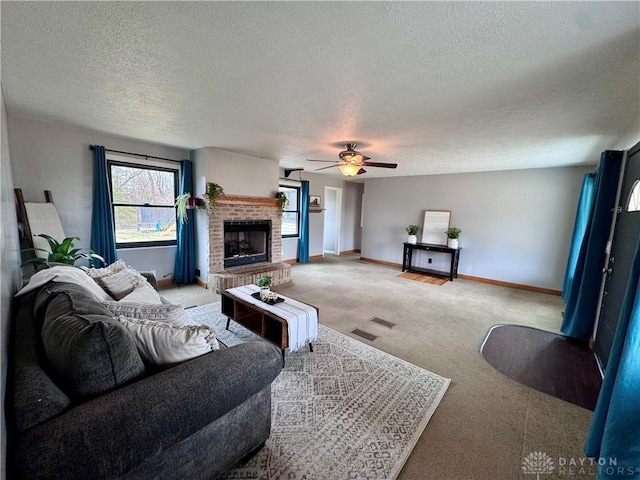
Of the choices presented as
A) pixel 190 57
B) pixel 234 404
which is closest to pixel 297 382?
pixel 234 404

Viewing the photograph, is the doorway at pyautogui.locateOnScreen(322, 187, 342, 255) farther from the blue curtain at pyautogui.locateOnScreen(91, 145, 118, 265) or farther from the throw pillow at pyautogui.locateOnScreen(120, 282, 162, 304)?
the throw pillow at pyautogui.locateOnScreen(120, 282, 162, 304)

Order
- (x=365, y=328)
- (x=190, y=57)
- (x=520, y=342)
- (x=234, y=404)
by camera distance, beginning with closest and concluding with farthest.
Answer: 1. (x=234, y=404)
2. (x=190, y=57)
3. (x=520, y=342)
4. (x=365, y=328)

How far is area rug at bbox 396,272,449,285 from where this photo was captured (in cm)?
546

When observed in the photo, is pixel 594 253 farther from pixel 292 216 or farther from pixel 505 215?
pixel 292 216

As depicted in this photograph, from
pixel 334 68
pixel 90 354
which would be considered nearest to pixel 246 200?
pixel 334 68

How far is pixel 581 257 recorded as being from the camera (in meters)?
3.11

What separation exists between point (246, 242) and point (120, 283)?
2.98 m

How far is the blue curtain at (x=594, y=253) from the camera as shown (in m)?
2.78

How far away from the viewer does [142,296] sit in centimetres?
212

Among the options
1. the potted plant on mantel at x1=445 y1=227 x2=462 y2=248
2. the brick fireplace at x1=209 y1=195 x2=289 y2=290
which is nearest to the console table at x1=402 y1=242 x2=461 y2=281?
the potted plant on mantel at x1=445 y1=227 x2=462 y2=248

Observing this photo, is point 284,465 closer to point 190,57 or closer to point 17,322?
point 17,322

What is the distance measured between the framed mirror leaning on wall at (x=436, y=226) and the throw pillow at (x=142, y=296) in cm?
564

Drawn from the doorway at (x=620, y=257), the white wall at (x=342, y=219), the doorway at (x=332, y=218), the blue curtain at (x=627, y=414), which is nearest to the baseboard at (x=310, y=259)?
the white wall at (x=342, y=219)

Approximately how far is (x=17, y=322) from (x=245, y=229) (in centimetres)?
375
